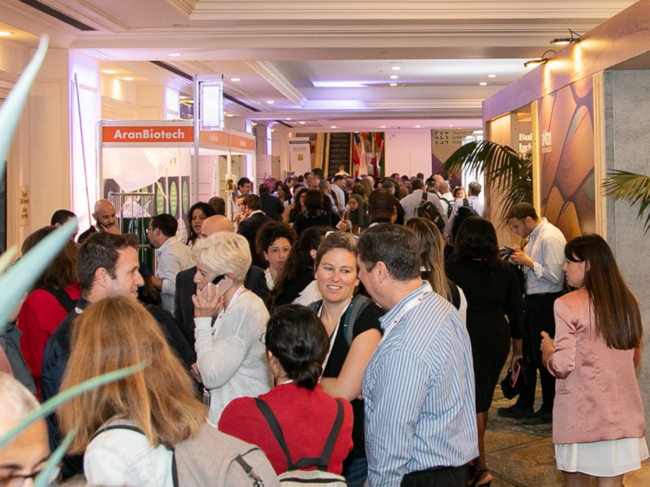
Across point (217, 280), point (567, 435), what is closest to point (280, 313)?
point (217, 280)

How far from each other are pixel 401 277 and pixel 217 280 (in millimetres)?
985

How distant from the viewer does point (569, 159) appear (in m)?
6.02

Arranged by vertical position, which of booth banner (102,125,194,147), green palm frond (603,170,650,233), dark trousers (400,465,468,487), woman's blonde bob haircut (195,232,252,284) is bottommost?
dark trousers (400,465,468,487)

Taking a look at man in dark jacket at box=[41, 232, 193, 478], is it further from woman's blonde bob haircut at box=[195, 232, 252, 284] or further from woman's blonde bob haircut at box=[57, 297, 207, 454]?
woman's blonde bob haircut at box=[57, 297, 207, 454]

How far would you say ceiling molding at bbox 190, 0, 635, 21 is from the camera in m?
7.73

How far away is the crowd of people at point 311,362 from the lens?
63.0 inches

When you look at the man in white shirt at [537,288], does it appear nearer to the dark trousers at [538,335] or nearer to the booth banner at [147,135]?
the dark trousers at [538,335]

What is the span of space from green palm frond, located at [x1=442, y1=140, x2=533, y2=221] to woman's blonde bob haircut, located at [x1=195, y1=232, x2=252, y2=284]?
4.67m

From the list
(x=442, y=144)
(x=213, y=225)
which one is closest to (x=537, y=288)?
(x=213, y=225)

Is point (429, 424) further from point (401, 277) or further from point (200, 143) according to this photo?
point (200, 143)

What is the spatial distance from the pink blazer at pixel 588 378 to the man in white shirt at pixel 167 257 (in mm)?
2515

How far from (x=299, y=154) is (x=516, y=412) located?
21303 mm

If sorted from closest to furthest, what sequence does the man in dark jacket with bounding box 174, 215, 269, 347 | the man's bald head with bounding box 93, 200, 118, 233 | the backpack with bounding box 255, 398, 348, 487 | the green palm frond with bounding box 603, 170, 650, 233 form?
the backpack with bounding box 255, 398, 348, 487, the man in dark jacket with bounding box 174, 215, 269, 347, the green palm frond with bounding box 603, 170, 650, 233, the man's bald head with bounding box 93, 200, 118, 233

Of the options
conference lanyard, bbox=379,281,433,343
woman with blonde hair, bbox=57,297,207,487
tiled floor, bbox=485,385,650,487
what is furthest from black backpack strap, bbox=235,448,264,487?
tiled floor, bbox=485,385,650,487
